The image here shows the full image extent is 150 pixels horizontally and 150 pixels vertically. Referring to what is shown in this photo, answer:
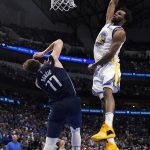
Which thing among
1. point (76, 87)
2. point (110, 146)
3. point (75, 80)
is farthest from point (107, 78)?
point (75, 80)

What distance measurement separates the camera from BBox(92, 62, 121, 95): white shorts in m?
6.29

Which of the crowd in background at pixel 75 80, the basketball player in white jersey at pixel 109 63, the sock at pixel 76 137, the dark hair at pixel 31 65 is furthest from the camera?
the crowd in background at pixel 75 80

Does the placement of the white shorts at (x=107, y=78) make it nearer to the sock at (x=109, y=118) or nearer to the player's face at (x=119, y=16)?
the sock at (x=109, y=118)

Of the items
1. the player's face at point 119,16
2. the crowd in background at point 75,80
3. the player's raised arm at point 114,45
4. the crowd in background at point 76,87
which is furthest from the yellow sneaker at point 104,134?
the crowd in background at point 75,80

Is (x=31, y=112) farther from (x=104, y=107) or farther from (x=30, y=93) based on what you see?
(x=104, y=107)

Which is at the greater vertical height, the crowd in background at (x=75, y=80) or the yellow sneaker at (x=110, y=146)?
the crowd in background at (x=75, y=80)

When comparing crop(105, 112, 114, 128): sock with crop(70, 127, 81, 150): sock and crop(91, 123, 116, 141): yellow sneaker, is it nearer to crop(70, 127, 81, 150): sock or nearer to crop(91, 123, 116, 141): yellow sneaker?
crop(91, 123, 116, 141): yellow sneaker

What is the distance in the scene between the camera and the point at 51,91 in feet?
22.2

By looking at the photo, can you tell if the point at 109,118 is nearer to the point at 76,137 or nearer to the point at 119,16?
the point at 76,137

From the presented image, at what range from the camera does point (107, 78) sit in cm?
629

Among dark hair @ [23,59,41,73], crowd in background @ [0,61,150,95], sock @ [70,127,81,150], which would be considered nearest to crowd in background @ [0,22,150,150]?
crowd in background @ [0,61,150,95]

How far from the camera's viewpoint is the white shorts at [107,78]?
20.6 ft

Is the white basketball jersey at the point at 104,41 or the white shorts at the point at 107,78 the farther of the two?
the white basketball jersey at the point at 104,41

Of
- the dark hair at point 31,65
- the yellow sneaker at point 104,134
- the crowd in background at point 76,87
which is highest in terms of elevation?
the crowd in background at point 76,87
